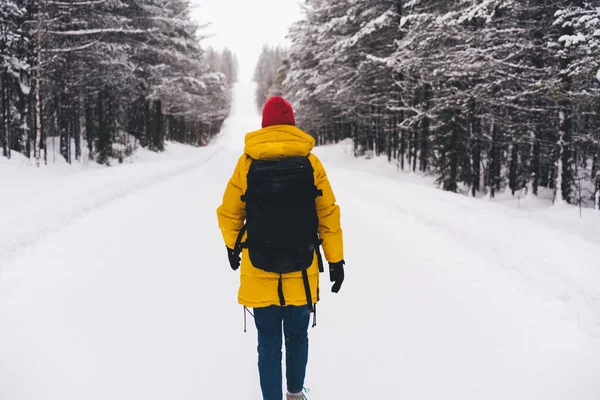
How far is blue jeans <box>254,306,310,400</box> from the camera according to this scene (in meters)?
2.64

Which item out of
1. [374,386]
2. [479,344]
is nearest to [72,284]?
[374,386]

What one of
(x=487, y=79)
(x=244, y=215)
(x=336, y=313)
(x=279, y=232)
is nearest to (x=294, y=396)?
(x=279, y=232)

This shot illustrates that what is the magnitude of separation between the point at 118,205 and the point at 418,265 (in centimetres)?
769

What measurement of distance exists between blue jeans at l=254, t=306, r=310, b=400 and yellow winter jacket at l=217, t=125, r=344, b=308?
0.34 feet

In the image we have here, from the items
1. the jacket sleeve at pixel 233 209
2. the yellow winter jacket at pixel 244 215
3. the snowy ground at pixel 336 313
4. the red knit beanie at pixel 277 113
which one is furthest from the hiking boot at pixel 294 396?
the red knit beanie at pixel 277 113

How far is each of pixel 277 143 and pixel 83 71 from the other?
1943 cm

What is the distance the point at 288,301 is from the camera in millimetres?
2580

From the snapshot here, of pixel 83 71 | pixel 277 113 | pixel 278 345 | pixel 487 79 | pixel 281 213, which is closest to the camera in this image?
pixel 281 213

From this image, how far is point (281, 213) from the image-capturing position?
2455 mm

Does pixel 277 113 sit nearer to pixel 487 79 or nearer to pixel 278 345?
pixel 278 345

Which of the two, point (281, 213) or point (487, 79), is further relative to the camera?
point (487, 79)

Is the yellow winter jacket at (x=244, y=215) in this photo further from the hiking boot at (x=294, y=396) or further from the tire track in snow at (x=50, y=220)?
the tire track in snow at (x=50, y=220)

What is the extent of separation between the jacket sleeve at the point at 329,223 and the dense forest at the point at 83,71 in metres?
15.3

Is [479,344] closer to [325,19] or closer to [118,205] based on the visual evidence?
[118,205]
